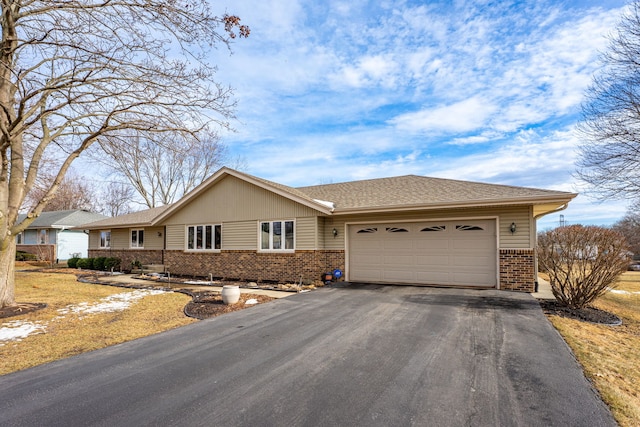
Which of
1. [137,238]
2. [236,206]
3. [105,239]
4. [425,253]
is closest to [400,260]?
[425,253]

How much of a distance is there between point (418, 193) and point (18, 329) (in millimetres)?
11517

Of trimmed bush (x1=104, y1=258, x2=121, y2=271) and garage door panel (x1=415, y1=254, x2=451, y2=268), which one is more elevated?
garage door panel (x1=415, y1=254, x2=451, y2=268)

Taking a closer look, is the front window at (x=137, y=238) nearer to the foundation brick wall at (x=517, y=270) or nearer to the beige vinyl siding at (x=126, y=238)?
the beige vinyl siding at (x=126, y=238)

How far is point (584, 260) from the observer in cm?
772

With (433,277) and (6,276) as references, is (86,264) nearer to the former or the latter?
(6,276)

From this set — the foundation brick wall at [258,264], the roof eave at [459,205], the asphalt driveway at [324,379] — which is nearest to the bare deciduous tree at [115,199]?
the foundation brick wall at [258,264]

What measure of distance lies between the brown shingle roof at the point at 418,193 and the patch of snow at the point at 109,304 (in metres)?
Result: 7.09

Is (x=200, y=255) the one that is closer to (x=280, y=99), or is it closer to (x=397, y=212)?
(x=280, y=99)

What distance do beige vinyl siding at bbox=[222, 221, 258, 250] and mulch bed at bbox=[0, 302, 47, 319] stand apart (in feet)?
21.7

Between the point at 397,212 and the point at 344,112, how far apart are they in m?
6.67

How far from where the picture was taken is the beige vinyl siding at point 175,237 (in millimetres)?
15977

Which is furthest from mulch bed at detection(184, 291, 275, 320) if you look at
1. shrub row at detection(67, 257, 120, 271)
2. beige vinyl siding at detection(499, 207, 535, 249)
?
shrub row at detection(67, 257, 120, 271)

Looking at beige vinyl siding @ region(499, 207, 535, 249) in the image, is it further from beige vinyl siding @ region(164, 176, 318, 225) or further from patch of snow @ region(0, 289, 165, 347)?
patch of snow @ region(0, 289, 165, 347)

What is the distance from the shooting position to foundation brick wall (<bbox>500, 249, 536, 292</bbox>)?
965 cm
